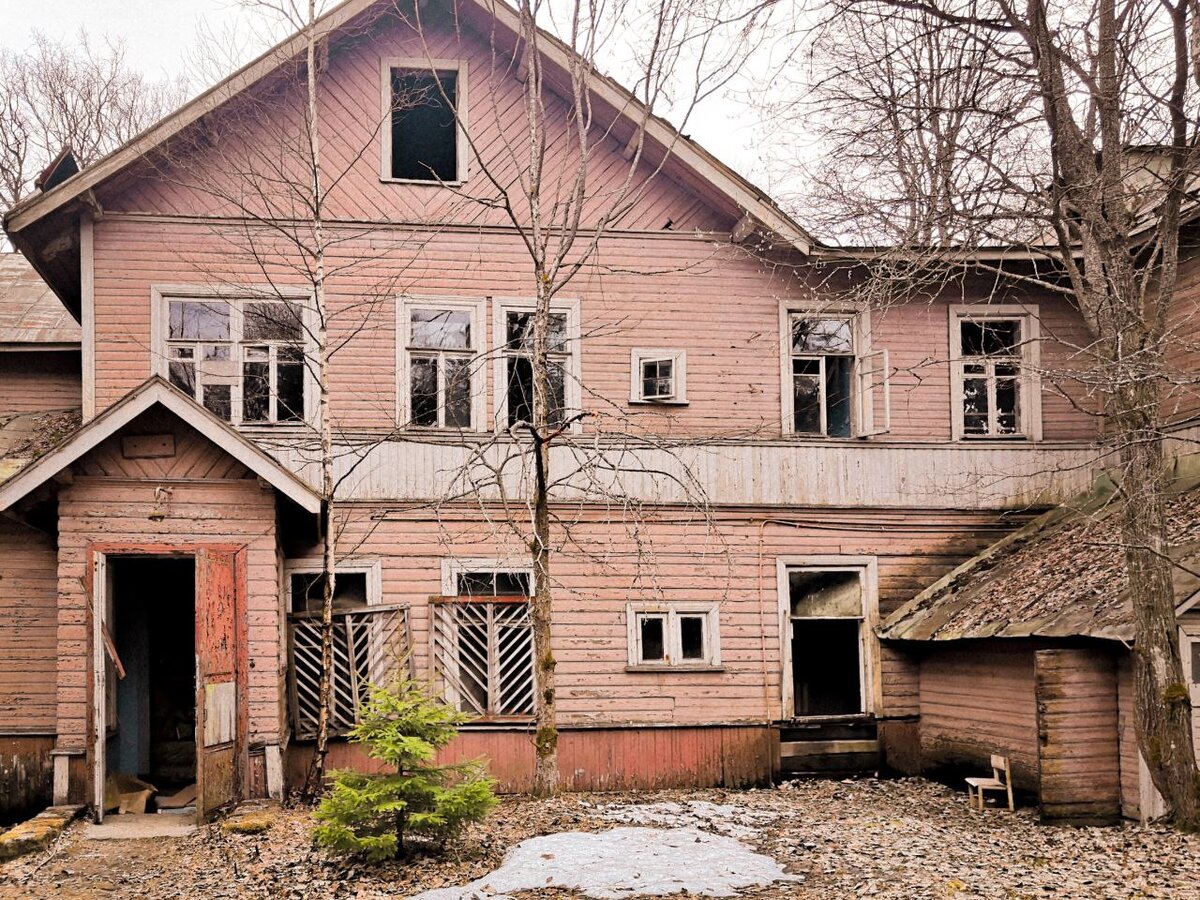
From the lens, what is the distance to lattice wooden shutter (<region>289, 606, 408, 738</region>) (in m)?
14.1

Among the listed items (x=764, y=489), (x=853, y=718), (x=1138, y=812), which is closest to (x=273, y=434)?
(x=764, y=489)

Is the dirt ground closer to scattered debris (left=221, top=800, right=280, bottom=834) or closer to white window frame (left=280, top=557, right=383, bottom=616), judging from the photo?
scattered debris (left=221, top=800, right=280, bottom=834)

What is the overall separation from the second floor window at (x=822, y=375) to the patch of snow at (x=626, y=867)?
21.3ft

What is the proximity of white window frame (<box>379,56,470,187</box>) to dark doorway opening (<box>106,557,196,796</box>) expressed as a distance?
550cm

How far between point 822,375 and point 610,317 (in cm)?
291

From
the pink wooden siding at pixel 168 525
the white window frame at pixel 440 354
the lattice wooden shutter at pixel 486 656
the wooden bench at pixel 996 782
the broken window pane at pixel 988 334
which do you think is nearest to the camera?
the pink wooden siding at pixel 168 525

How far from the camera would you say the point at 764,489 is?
15.3m

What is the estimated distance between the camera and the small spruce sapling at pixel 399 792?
30.9 ft

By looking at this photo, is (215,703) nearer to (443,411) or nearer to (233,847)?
(233,847)

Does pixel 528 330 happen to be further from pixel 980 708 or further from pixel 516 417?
pixel 980 708

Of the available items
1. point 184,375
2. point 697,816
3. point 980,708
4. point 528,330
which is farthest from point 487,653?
point 980,708

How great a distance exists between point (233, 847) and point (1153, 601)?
8.60 m

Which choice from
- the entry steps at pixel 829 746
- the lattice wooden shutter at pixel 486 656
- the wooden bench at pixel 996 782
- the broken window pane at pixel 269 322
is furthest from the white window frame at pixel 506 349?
the wooden bench at pixel 996 782

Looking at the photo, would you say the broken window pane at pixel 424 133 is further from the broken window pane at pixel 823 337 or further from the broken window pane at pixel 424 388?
the broken window pane at pixel 823 337
